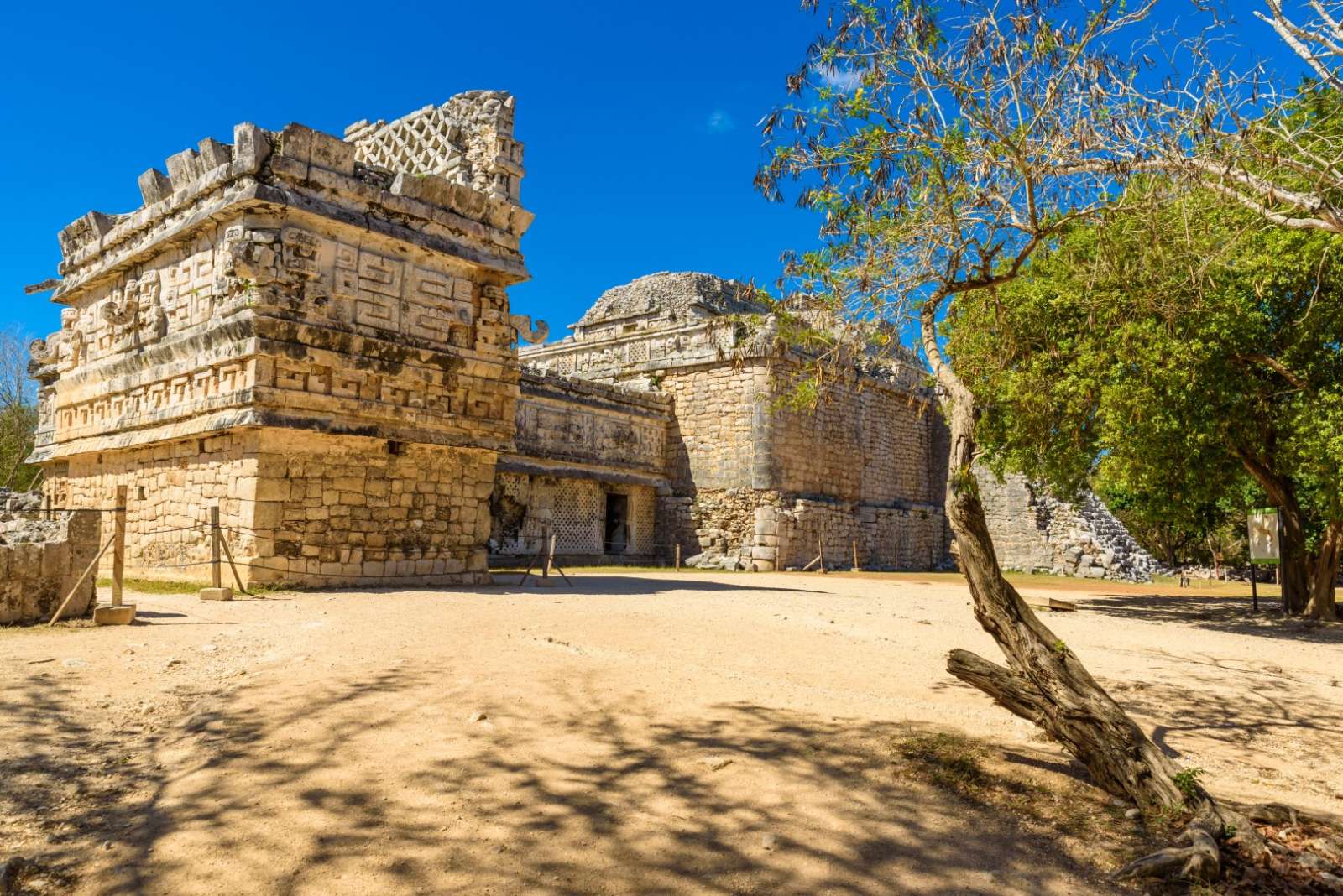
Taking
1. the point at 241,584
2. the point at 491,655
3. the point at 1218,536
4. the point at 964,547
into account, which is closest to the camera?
the point at 964,547

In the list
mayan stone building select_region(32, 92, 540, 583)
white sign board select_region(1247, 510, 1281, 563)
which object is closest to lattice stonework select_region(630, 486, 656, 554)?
mayan stone building select_region(32, 92, 540, 583)

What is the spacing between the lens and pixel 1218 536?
3338 cm

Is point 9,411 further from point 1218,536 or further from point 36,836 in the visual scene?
point 1218,536

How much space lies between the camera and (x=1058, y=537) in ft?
85.4

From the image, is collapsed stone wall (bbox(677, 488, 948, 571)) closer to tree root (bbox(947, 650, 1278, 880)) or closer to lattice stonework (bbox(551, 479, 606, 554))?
lattice stonework (bbox(551, 479, 606, 554))

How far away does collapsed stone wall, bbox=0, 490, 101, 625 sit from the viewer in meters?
6.84

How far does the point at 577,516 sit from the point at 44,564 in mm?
13900

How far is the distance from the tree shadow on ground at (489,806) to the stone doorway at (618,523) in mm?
16814

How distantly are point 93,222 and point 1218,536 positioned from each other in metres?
37.5

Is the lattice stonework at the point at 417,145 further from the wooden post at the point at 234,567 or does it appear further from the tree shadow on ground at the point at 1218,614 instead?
the tree shadow on ground at the point at 1218,614

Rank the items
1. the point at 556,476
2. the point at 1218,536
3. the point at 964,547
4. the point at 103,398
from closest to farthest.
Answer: the point at 964,547 → the point at 103,398 → the point at 556,476 → the point at 1218,536

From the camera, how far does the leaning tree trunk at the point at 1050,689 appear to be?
3.71 m

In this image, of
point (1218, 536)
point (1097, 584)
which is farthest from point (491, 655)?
point (1218, 536)

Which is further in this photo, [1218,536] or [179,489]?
[1218,536]
